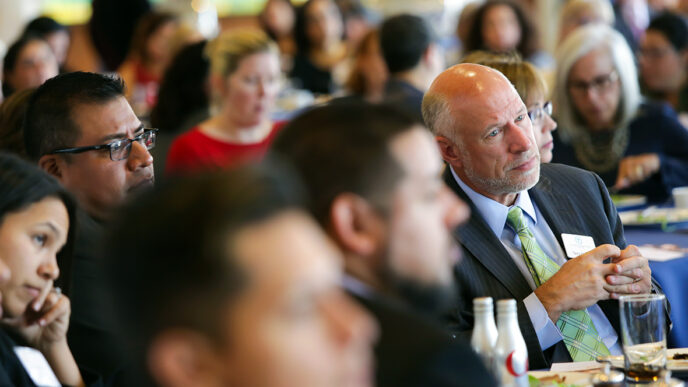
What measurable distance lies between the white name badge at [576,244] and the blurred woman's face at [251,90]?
8.82 ft

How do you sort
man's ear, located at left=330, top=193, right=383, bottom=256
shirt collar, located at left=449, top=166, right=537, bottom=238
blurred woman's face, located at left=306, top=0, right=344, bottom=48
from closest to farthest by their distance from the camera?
man's ear, located at left=330, top=193, right=383, bottom=256
shirt collar, located at left=449, top=166, right=537, bottom=238
blurred woman's face, located at left=306, top=0, right=344, bottom=48

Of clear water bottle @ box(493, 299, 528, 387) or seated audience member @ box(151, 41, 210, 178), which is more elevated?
clear water bottle @ box(493, 299, 528, 387)

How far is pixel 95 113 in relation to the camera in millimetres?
2777

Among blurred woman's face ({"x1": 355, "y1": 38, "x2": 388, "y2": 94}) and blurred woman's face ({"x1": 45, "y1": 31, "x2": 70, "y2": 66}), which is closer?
blurred woman's face ({"x1": 355, "y1": 38, "x2": 388, "y2": 94})

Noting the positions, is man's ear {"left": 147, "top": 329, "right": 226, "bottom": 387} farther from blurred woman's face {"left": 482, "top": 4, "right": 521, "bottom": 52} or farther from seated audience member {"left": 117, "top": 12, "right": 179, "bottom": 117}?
seated audience member {"left": 117, "top": 12, "right": 179, "bottom": 117}

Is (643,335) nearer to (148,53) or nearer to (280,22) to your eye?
(148,53)

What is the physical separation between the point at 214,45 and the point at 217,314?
179 inches

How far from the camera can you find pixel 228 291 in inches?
38.8

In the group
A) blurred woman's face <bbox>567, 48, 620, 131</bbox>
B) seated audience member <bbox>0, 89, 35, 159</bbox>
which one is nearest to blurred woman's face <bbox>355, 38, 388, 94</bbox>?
blurred woman's face <bbox>567, 48, 620, 131</bbox>

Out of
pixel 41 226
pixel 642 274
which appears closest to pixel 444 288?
pixel 41 226

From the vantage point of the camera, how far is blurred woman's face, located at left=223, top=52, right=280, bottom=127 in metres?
5.07

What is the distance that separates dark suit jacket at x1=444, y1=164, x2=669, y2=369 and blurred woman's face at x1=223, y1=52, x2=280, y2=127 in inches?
96.1

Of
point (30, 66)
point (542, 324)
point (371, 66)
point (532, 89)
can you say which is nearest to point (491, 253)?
point (542, 324)

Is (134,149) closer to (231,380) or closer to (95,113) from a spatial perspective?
(95,113)
